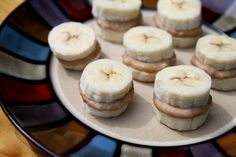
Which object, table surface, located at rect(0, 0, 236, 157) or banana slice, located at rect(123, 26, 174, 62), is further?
banana slice, located at rect(123, 26, 174, 62)

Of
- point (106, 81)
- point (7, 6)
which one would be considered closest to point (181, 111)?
point (106, 81)

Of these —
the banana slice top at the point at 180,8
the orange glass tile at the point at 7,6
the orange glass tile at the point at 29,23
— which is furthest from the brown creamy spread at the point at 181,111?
the orange glass tile at the point at 7,6

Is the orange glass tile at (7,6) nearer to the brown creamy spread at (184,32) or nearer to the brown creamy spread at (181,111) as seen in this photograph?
the brown creamy spread at (184,32)

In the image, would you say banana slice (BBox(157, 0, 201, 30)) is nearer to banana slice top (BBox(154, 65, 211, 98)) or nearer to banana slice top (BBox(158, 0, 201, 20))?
banana slice top (BBox(158, 0, 201, 20))

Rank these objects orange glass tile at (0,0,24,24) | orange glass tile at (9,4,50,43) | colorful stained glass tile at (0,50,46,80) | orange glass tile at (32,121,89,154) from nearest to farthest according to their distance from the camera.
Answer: orange glass tile at (32,121,89,154)
colorful stained glass tile at (0,50,46,80)
orange glass tile at (9,4,50,43)
orange glass tile at (0,0,24,24)

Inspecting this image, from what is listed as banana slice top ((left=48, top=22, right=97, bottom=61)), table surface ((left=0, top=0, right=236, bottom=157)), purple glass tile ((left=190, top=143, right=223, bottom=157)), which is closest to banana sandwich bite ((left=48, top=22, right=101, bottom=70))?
banana slice top ((left=48, top=22, right=97, bottom=61))

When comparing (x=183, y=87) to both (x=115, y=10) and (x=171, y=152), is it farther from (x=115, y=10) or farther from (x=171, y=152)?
(x=115, y=10)
